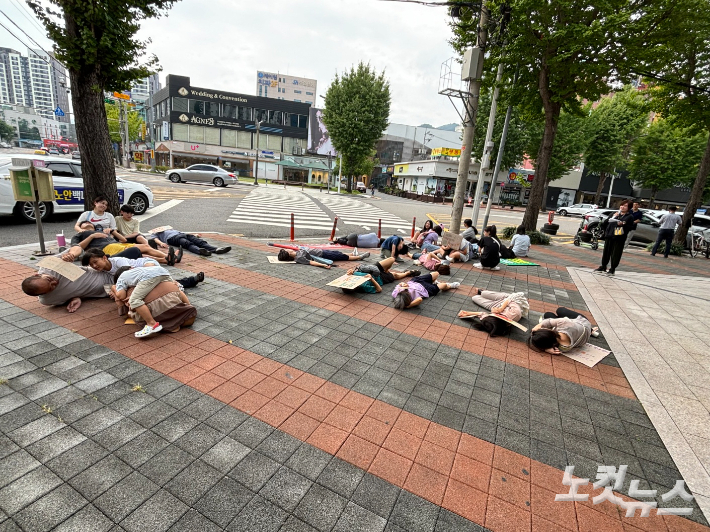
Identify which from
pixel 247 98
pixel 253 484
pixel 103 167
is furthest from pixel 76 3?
pixel 247 98

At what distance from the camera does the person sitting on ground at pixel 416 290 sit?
5.67 metres

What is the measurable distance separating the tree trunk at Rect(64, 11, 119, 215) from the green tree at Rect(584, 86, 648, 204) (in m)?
42.7

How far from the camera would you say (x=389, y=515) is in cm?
217

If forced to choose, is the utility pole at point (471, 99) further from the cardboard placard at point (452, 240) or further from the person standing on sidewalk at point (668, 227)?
the person standing on sidewalk at point (668, 227)

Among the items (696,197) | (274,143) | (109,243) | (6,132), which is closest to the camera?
(109,243)

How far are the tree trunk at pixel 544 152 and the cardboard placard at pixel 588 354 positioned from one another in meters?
→ 11.2

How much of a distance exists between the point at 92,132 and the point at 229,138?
165 ft

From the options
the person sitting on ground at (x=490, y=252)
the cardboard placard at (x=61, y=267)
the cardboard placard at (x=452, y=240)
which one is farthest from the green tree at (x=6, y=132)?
the person sitting on ground at (x=490, y=252)

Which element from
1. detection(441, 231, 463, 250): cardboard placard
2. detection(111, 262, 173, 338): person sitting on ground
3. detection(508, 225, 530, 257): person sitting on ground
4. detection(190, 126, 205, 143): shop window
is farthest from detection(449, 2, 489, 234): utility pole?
detection(190, 126, 205, 143): shop window

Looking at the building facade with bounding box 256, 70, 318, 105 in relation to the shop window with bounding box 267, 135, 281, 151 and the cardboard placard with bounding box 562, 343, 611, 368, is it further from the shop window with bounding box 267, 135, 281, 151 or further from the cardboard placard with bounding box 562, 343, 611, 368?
the cardboard placard with bounding box 562, 343, 611, 368

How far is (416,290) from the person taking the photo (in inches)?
241

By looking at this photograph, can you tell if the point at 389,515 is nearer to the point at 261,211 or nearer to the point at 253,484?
the point at 253,484

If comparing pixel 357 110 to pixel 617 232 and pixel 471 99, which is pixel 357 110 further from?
pixel 617 232

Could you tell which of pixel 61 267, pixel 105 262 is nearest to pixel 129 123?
pixel 105 262
